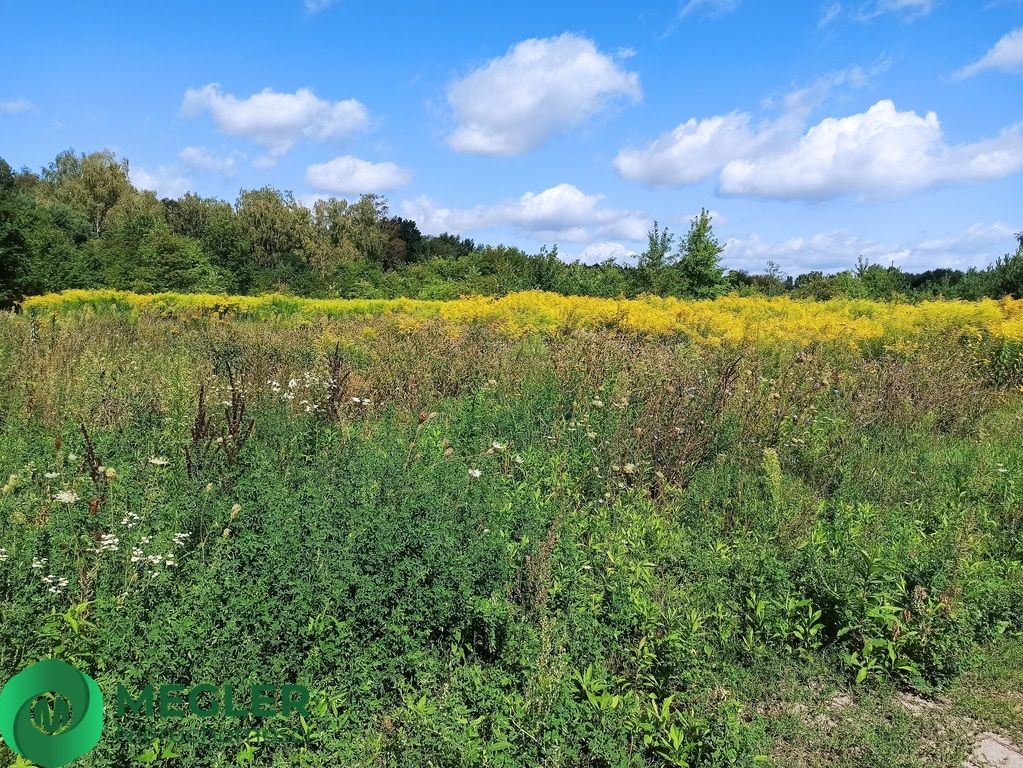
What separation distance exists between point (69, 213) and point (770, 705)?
5053 centimetres

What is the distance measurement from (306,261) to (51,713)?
132 ft

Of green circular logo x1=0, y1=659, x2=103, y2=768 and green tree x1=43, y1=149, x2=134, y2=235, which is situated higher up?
green tree x1=43, y1=149, x2=134, y2=235

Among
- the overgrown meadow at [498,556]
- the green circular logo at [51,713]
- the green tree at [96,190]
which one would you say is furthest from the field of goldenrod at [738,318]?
the green tree at [96,190]

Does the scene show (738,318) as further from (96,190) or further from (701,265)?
(96,190)

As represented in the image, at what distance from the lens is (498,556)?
3.30 m

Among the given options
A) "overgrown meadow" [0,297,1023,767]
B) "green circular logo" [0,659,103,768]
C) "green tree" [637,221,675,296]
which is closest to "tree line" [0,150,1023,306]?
"green tree" [637,221,675,296]

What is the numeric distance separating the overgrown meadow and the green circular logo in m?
0.13

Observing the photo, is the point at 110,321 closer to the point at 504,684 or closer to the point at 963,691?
the point at 504,684

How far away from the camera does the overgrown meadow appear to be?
102 inches

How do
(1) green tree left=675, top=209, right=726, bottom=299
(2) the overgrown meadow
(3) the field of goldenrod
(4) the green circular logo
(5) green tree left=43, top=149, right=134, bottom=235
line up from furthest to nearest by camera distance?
1. (5) green tree left=43, top=149, right=134, bottom=235
2. (1) green tree left=675, top=209, right=726, bottom=299
3. (3) the field of goldenrod
4. (2) the overgrown meadow
5. (4) the green circular logo

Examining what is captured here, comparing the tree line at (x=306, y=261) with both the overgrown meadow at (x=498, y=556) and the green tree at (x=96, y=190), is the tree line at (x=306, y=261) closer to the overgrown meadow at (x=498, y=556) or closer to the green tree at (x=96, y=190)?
the green tree at (x=96, y=190)

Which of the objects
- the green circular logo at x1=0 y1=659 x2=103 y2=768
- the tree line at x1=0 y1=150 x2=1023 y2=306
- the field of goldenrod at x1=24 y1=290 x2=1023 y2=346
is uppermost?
the tree line at x1=0 y1=150 x2=1023 y2=306

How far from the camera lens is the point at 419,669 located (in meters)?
2.78

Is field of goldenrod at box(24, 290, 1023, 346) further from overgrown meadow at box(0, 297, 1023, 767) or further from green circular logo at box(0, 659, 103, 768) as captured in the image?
green circular logo at box(0, 659, 103, 768)
